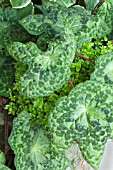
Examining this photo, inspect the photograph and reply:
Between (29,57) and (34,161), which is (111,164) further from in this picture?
(29,57)

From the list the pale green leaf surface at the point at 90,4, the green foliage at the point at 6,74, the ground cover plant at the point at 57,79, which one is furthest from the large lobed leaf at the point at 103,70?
the green foliage at the point at 6,74

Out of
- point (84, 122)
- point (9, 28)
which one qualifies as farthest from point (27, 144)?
point (9, 28)

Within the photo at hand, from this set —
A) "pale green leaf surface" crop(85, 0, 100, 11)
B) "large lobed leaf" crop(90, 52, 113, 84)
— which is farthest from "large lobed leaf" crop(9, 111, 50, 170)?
"pale green leaf surface" crop(85, 0, 100, 11)

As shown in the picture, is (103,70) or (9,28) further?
(9,28)

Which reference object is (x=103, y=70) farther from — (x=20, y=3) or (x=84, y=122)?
(x=20, y=3)

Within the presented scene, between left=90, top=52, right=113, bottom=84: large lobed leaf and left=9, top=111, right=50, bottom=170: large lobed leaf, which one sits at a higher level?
left=90, top=52, right=113, bottom=84: large lobed leaf

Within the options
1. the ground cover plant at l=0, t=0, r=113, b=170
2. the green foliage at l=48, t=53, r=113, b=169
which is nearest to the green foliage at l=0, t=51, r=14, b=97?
the ground cover plant at l=0, t=0, r=113, b=170

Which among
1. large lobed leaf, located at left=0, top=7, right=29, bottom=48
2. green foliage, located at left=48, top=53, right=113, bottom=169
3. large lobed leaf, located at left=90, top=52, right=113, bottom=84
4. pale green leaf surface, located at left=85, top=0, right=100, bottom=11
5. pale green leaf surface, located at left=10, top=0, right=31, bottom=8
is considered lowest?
green foliage, located at left=48, top=53, right=113, bottom=169

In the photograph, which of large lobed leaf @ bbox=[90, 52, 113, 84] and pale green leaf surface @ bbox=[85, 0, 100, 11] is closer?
large lobed leaf @ bbox=[90, 52, 113, 84]

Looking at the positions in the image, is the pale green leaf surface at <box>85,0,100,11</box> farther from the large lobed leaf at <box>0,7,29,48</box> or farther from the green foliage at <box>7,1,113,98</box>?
the large lobed leaf at <box>0,7,29,48</box>
